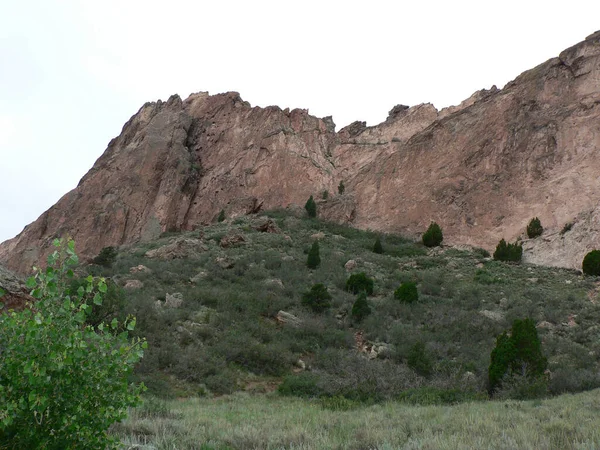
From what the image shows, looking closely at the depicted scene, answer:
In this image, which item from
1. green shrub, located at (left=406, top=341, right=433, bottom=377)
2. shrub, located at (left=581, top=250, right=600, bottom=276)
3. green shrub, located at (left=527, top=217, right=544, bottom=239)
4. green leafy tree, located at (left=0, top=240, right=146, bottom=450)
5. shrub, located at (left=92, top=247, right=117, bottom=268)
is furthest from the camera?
green shrub, located at (left=527, top=217, right=544, bottom=239)

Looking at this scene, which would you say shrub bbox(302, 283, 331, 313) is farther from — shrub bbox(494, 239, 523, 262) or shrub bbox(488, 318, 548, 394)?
shrub bbox(494, 239, 523, 262)

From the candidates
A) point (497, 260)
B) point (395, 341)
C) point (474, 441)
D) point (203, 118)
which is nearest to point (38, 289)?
point (474, 441)

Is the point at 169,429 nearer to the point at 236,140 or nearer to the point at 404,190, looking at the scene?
the point at 404,190

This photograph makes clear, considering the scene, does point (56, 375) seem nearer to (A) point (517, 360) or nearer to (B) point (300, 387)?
(B) point (300, 387)

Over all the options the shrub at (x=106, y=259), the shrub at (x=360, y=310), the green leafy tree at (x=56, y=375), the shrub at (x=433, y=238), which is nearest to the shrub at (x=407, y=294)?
the shrub at (x=360, y=310)

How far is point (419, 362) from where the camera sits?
37.8 feet

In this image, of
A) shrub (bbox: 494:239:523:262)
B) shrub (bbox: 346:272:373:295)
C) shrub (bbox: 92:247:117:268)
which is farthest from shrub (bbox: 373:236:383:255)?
shrub (bbox: 92:247:117:268)

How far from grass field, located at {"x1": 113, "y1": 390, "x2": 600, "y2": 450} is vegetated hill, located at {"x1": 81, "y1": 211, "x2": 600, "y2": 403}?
1955 mm

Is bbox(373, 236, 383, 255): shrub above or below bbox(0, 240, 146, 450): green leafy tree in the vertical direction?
above

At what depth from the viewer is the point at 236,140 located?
51.8 m

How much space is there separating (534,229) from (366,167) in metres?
20.1

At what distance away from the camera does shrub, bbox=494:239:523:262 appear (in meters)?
28.3

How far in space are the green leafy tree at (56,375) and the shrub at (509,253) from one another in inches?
1141

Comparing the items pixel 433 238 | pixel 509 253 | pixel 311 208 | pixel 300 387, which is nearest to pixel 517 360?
pixel 300 387
